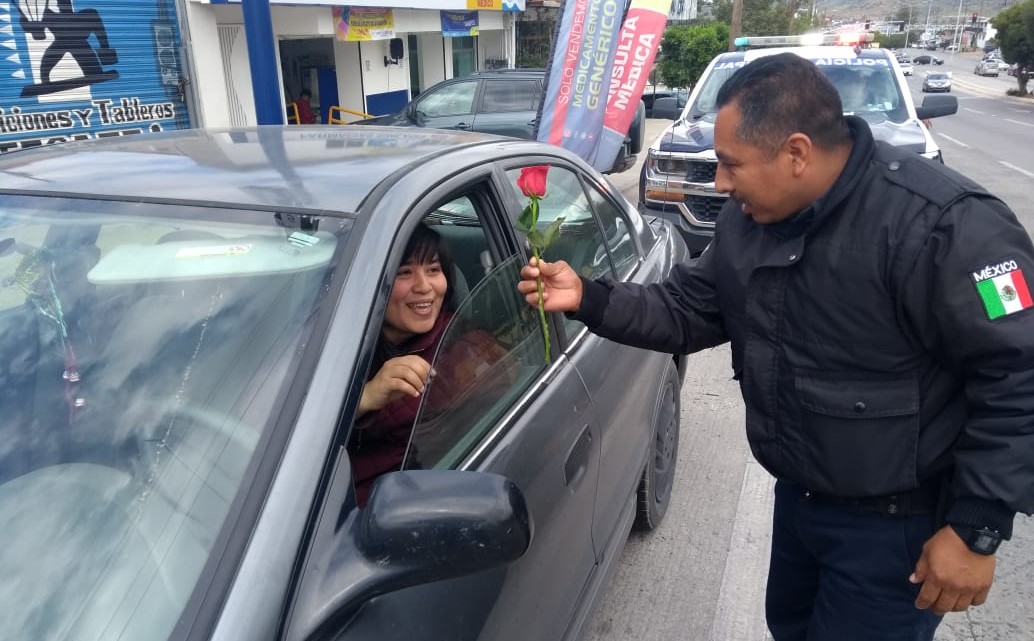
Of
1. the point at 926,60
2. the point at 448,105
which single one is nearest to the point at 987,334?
the point at 448,105

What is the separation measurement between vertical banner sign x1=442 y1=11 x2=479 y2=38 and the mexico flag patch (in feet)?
60.0

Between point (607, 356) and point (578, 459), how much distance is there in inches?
19.6

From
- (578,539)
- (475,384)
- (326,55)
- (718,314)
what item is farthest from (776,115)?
(326,55)

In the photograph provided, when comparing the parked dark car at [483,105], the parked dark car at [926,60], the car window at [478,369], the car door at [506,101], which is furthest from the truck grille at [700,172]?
the parked dark car at [926,60]

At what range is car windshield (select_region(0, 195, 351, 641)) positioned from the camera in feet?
3.61

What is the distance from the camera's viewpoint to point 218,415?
1.27 m

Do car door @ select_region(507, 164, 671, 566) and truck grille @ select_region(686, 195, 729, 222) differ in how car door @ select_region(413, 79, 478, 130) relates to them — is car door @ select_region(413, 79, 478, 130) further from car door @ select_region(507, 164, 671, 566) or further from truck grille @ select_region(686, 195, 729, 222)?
car door @ select_region(507, 164, 671, 566)

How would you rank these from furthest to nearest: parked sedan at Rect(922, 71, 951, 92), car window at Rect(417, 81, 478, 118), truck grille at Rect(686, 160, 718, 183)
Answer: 1. parked sedan at Rect(922, 71, 951, 92)
2. car window at Rect(417, 81, 478, 118)
3. truck grille at Rect(686, 160, 718, 183)

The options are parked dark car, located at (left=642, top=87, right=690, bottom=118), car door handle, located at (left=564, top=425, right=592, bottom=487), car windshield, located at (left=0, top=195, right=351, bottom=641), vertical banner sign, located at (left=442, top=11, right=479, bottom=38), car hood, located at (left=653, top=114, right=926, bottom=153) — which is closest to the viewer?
car windshield, located at (left=0, top=195, right=351, bottom=641)

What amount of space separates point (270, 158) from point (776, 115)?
1160 millimetres

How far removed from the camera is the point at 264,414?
1.24 metres

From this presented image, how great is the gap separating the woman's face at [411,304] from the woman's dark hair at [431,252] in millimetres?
21

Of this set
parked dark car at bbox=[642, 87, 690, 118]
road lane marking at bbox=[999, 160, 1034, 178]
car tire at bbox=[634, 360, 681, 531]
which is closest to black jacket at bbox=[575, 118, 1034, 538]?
car tire at bbox=[634, 360, 681, 531]

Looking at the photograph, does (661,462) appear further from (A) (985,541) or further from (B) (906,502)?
(A) (985,541)
